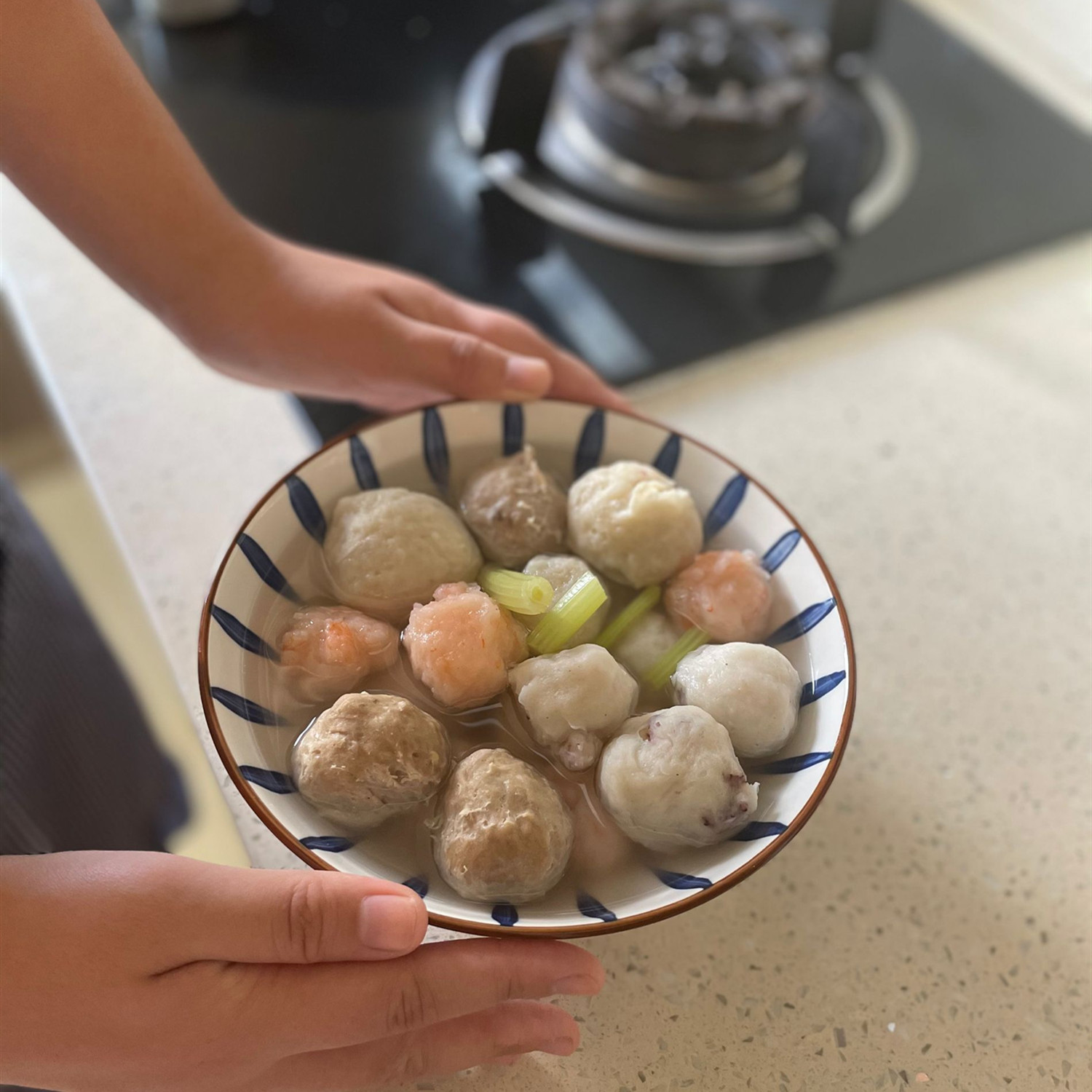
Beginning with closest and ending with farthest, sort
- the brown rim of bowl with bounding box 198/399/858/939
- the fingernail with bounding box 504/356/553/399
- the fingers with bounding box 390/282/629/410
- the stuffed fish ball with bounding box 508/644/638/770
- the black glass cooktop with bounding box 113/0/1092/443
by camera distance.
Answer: the brown rim of bowl with bounding box 198/399/858/939 < the stuffed fish ball with bounding box 508/644/638/770 < the fingernail with bounding box 504/356/553/399 < the fingers with bounding box 390/282/629/410 < the black glass cooktop with bounding box 113/0/1092/443

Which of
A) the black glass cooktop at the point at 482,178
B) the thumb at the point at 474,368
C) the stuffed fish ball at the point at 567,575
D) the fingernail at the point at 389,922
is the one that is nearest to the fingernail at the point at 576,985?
the fingernail at the point at 389,922

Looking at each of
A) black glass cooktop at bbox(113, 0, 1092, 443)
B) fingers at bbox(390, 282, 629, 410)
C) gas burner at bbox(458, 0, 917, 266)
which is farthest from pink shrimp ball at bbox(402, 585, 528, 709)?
gas burner at bbox(458, 0, 917, 266)

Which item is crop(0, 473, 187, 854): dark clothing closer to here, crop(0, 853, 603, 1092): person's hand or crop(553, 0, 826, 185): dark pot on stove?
crop(0, 853, 603, 1092): person's hand

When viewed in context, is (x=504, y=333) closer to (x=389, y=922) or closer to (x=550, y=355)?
(x=550, y=355)

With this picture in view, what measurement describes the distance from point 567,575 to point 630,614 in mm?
54

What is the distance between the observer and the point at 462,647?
61cm

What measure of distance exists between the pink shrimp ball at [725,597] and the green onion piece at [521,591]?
9 centimetres

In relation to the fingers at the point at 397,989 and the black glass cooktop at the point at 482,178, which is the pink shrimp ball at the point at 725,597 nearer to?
the fingers at the point at 397,989

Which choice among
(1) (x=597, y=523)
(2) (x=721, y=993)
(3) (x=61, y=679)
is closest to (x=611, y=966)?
(2) (x=721, y=993)

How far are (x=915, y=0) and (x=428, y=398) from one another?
1266 mm

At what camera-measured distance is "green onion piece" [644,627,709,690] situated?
2.16 ft

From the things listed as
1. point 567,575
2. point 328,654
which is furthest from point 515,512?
point 328,654

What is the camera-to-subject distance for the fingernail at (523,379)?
0.76 meters

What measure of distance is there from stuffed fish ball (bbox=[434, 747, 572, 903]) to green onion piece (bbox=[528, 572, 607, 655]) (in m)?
0.09
